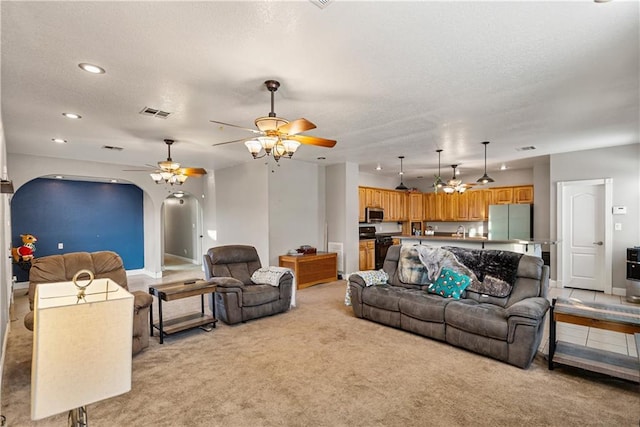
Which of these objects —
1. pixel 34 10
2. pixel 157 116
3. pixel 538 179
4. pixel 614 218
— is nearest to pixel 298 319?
pixel 157 116

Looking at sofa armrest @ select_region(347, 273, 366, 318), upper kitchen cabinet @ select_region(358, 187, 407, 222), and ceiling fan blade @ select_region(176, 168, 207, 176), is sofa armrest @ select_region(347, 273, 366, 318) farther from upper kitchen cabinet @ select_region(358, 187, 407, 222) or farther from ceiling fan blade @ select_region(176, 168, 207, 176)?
upper kitchen cabinet @ select_region(358, 187, 407, 222)

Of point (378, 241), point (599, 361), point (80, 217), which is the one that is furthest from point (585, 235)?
point (80, 217)

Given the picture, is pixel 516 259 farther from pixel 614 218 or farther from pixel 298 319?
pixel 614 218

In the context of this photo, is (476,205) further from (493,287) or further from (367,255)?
(493,287)

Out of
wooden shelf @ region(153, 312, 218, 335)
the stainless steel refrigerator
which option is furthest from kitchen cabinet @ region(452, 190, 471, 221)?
wooden shelf @ region(153, 312, 218, 335)

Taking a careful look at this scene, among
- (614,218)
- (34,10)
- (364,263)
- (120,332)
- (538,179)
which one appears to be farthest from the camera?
(364,263)

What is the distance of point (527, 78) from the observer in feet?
9.77

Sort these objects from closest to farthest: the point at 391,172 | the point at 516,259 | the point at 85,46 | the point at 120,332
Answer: the point at 120,332 → the point at 85,46 → the point at 516,259 → the point at 391,172

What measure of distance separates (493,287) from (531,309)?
770mm

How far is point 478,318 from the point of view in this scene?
3.37 m

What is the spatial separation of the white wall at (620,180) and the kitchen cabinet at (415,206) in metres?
4.70

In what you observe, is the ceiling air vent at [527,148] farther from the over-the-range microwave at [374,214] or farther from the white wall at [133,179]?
the white wall at [133,179]

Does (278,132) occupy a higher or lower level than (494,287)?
higher

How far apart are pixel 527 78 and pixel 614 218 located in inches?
179
